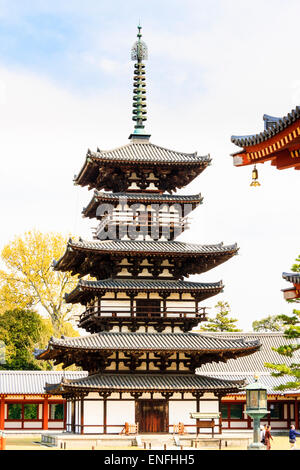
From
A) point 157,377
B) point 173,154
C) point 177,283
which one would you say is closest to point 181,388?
point 157,377

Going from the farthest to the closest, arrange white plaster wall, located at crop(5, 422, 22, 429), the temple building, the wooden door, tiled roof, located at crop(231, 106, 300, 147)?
white plaster wall, located at crop(5, 422, 22, 429)
the wooden door
the temple building
tiled roof, located at crop(231, 106, 300, 147)

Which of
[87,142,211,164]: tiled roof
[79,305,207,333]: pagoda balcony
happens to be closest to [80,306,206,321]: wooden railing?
[79,305,207,333]: pagoda balcony

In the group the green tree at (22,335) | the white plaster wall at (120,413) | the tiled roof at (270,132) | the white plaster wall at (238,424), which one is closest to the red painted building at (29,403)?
the green tree at (22,335)

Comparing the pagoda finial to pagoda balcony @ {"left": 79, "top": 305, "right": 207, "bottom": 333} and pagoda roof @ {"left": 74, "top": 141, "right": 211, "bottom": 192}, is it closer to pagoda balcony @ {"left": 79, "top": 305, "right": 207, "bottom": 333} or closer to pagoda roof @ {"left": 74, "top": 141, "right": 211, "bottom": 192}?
pagoda roof @ {"left": 74, "top": 141, "right": 211, "bottom": 192}

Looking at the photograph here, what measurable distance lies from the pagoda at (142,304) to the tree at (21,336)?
80.8 feet

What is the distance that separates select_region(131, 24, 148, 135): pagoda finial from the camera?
54.0 meters

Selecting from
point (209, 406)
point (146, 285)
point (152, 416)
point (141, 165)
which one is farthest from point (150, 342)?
point (141, 165)

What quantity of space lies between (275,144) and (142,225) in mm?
25820

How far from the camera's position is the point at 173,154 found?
170ft

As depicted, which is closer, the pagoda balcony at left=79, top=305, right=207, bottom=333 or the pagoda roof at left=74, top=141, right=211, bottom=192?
the pagoda balcony at left=79, top=305, right=207, bottom=333

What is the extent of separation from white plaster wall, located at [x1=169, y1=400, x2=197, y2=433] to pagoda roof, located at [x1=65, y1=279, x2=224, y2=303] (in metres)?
5.92

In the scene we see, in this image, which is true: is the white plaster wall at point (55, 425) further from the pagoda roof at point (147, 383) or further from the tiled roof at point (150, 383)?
the tiled roof at point (150, 383)

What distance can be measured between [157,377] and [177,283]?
17.3 feet

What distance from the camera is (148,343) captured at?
46656mm
